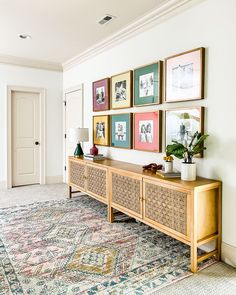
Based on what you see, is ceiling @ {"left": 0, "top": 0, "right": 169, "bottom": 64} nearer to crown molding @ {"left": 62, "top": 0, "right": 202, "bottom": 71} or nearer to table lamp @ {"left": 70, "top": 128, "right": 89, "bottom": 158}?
crown molding @ {"left": 62, "top": 0, "right": 202, "bottom": 71}

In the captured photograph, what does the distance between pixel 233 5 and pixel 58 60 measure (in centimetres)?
379

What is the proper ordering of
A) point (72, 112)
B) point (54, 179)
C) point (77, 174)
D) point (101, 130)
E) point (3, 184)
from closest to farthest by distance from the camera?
1. point (77, 174)
2. point (101, 130)
3. point (3, 184)
4. point (72, 112)
5. point (54, 179)

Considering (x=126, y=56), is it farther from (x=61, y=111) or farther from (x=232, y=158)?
(x=61, y=111)

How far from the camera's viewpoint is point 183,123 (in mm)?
2695

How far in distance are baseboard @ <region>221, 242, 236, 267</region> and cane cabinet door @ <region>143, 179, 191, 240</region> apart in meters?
0.43

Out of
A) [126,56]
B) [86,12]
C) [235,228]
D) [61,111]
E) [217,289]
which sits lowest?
[217,289]

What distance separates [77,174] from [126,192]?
1.40 metres

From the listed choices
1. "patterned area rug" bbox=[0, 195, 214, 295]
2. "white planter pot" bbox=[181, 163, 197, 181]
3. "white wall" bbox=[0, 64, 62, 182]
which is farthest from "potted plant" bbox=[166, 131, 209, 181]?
"white wall" bbox=[0, 64, 62, 182]

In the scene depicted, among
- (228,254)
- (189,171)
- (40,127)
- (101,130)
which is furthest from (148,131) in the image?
(40,127)

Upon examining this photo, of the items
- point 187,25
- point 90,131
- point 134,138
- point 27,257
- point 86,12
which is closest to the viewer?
point 27,257

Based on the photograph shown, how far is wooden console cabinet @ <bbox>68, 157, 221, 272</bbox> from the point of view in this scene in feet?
7.07

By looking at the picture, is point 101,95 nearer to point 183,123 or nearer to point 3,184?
point 183,123

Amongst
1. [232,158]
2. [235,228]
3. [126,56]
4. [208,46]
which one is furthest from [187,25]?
[235,228]

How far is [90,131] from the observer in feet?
15.2
